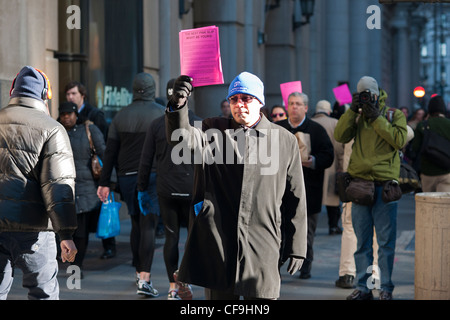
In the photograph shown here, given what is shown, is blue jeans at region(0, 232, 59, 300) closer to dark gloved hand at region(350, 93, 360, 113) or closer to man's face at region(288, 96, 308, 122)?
dark gloved hand at region(350, 93, 360, 113)

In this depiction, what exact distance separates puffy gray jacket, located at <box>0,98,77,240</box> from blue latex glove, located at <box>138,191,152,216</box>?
2.69 meters

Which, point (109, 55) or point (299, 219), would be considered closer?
point (299, 219)

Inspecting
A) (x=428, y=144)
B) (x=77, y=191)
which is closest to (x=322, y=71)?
(x=428, y=144)

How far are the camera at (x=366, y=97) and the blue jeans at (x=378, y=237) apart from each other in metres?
0.76

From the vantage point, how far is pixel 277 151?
507cm

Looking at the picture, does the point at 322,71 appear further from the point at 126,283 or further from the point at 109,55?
the point at 126,283

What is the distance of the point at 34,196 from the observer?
5.27m

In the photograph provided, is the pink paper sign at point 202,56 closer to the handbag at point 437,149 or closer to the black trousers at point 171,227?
the black trousers at point 171,227

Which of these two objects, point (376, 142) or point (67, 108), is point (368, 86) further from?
point (67, 108)

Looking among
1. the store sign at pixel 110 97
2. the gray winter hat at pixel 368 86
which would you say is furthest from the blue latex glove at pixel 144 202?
the store sign at pixel 110 97

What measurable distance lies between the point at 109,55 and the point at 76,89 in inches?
155

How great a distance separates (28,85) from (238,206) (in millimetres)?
1542

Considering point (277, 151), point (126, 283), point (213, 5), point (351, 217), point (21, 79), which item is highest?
point (213, 5)

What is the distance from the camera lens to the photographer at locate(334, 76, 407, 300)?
7539 millimetres
